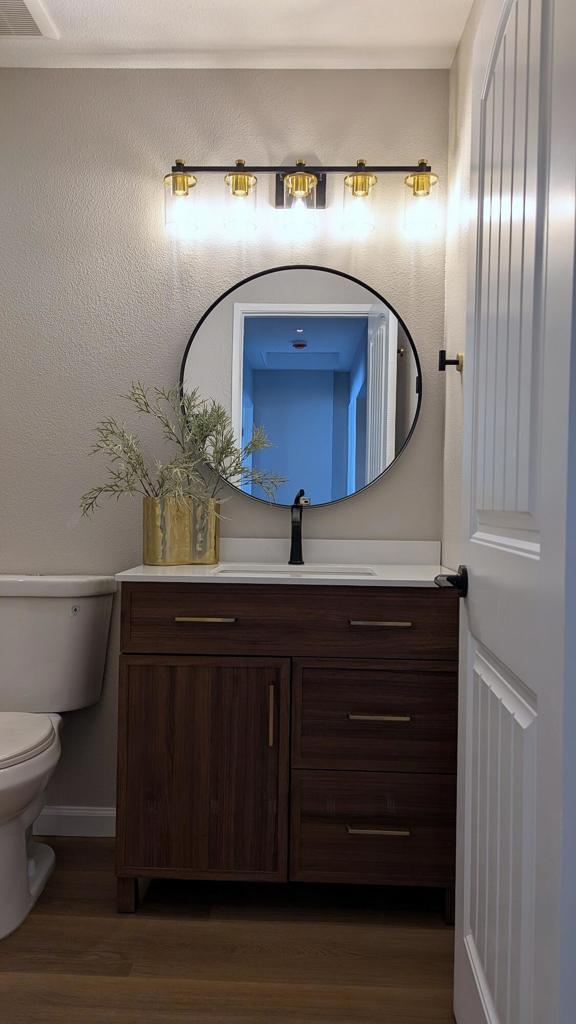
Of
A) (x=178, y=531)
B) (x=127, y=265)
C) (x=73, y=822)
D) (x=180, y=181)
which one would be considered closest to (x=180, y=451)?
(x=178, y=531)

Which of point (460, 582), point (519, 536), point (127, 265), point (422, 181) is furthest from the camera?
point (127, 265)

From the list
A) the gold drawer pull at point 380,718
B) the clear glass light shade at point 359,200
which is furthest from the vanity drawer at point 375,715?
the clear glass light shade at point 359,200

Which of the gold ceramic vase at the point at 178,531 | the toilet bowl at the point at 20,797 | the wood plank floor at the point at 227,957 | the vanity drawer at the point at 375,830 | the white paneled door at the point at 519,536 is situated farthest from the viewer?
the gold ceramic vase at the point at 178,531

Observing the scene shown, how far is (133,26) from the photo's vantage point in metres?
2.37

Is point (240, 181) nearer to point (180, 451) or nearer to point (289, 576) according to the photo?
point (180, 451)

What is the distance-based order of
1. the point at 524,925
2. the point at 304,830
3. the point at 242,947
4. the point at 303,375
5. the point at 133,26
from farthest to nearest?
1. the point at 303,375
2. the point at 133,26
3. the point at 304,830
4. the point at 242,947
5. the point at 524,925

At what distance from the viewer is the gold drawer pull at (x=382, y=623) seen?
6.70 ft

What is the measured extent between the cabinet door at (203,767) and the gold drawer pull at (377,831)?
6.6 inches

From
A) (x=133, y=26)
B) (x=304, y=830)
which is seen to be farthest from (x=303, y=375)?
(x=304, y=830)

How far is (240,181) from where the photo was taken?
2.46 m

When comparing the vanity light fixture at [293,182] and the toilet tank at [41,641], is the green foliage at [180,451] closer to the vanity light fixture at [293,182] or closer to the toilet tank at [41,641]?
the toilet tank at [41,641]

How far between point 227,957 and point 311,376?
62.3 inches

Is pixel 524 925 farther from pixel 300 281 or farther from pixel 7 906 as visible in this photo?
pixel 300 281

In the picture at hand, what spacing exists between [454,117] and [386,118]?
0.22 metres
